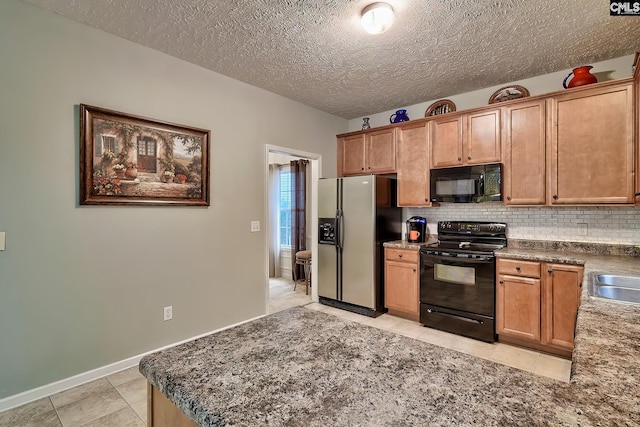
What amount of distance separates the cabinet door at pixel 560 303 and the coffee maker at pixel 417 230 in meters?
1.38

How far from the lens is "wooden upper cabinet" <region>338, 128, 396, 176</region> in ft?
13.4

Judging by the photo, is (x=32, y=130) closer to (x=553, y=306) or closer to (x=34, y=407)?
(x=34, y=407)

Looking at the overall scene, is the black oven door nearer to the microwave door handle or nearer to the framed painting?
the microwave door handle

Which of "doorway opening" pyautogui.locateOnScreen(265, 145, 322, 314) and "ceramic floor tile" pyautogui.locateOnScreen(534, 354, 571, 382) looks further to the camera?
"doorway opening" pyautogui.locateOnScreen(265, 145, 322, 314)

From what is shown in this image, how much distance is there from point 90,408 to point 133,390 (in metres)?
0.26

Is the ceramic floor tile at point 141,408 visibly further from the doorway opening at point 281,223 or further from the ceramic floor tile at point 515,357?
the doorway opening at point 281,223

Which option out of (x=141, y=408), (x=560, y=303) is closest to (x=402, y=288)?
(x=560, y=303)

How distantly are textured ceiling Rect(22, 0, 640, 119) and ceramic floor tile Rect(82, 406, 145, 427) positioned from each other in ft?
8.94

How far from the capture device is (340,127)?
474 centimetres

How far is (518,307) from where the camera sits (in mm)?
2889

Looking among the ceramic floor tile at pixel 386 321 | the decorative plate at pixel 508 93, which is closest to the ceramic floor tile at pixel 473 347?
the ceramic floor tile at pixel 386 321

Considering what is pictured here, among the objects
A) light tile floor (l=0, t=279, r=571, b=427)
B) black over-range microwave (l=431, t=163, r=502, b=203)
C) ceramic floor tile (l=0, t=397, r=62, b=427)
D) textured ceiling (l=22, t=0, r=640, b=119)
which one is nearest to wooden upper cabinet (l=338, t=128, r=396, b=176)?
black over-range microwave (l=431, t=163, r=502, b=203)

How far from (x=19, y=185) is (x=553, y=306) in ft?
13.9

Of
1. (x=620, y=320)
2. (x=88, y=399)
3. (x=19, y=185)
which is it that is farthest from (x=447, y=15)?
(x=88, y=399)
